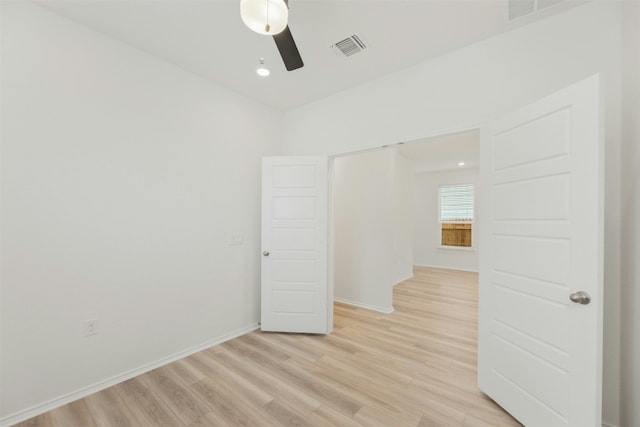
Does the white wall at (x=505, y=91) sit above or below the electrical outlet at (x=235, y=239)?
above

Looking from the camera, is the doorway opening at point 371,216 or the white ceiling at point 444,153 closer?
the doorway opening at point 371,216

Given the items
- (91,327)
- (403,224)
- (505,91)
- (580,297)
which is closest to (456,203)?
(403,224)

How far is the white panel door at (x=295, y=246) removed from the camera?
3.03 metres

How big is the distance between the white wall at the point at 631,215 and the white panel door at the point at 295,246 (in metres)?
2.32

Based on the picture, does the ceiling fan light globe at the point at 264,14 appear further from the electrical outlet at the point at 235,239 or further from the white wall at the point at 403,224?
the white wall at the point at 403,224

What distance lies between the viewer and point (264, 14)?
3.93ft

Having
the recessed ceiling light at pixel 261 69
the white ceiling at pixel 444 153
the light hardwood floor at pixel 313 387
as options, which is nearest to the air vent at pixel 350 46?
the recessed ceiling light at pixel 261 69

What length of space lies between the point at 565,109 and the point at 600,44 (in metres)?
0.69

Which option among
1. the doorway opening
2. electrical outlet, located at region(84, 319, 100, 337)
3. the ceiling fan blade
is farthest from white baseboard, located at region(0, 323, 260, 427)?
the ceiling fan blade

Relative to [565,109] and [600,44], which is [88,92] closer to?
[565,109]

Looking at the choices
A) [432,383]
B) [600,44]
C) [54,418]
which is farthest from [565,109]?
[54,418]

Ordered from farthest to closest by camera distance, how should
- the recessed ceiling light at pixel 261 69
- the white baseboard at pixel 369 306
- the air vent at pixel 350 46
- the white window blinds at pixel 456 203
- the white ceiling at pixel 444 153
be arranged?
the white window blinds at pixel 456 203, the white ceiling at pixel 444 153, the white baseboard at pixel 369 306, the recessed ceiling light at pixel 261 69, the air vent at pixel 350 46

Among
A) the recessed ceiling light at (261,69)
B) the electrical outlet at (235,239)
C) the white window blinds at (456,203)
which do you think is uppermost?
the recessed ceiling light at (261,69)

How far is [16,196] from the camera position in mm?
1736
